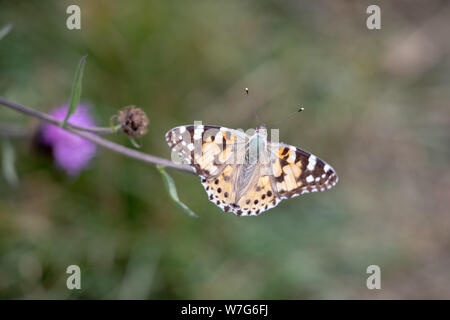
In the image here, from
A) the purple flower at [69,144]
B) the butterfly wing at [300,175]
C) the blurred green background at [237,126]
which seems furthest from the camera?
the blurred green background at [237,126]

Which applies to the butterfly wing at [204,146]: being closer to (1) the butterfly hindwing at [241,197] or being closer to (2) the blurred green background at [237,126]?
(1) the butterfly hindwing at [241,197]

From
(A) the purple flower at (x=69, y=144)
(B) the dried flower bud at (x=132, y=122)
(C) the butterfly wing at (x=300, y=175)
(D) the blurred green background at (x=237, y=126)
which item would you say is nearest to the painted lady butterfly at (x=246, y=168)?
(C) the butterfly wing at (x=300, y=175)

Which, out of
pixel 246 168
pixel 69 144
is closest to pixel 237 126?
pixel 69 144

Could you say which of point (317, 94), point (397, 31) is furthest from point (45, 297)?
point (397, 31)

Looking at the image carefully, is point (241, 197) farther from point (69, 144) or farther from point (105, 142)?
point (69, 144)

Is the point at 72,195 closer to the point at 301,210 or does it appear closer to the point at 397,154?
the point at 301,210

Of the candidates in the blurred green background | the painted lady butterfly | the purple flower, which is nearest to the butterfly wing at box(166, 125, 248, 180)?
the painted lady butterfly
